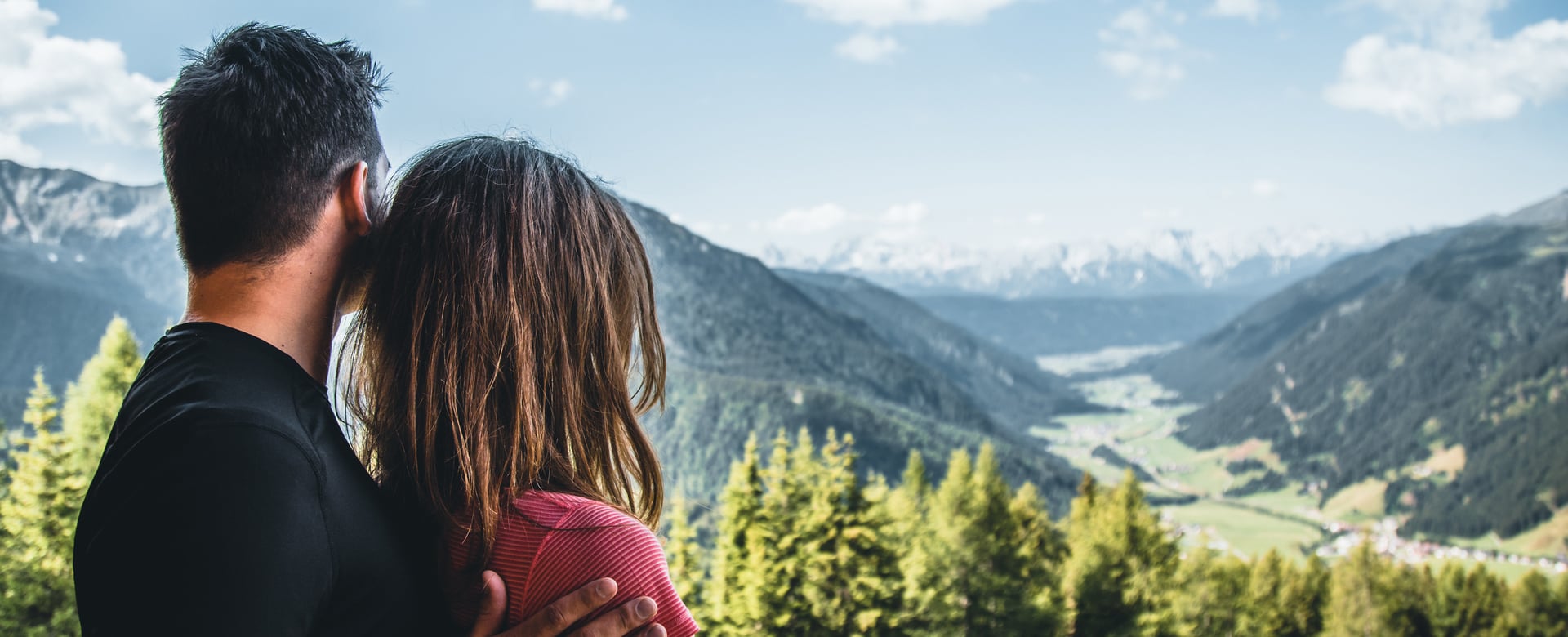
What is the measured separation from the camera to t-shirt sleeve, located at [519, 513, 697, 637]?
76.7 inches

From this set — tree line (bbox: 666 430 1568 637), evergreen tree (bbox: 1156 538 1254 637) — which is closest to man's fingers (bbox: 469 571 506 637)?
tree line (bbox: 666 430 1568 637)

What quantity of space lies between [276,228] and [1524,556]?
582 ft

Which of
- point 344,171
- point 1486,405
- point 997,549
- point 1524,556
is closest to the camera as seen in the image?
point 344,171

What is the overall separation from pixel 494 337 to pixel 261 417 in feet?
2.06

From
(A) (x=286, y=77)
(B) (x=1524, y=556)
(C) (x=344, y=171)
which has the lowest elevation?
(B) (x=1524, y=556)

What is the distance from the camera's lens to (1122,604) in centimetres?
2894

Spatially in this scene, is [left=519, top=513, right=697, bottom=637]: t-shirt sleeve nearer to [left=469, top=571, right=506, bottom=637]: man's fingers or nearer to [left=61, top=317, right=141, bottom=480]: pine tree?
[left=469, top=571, right=506, bottom=637]: man's fingers

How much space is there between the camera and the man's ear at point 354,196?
2.08m

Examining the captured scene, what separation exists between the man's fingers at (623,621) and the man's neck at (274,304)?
0.91 m

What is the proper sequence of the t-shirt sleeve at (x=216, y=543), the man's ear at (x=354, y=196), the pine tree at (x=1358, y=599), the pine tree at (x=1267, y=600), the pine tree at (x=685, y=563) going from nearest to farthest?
A: the t-shirt sleeve at (x=216, y=543) < the man's ear at (x=354, y=196) < the pine tree at (x=685, y=563) < the pine tree at (x=1267, y=600) < the pine tree at (x=1358, y=599)

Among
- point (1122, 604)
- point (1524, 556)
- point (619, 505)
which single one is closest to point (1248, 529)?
point (1524, 556)

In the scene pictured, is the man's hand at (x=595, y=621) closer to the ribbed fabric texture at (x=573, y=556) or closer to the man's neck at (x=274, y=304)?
the ribbed fabric texture at (x=573, y=556)

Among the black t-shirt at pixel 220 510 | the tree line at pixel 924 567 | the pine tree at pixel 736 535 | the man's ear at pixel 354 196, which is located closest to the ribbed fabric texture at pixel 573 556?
the black t-shirt at pixel 220 510

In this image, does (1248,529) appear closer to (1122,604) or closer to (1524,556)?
(1524,556)
